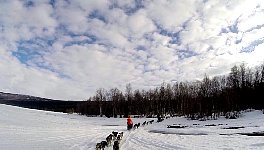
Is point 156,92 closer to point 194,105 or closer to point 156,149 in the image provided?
point 194,105

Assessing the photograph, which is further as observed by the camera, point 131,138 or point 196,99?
point 196,99

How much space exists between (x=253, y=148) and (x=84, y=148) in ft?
31.3

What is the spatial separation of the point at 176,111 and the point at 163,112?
14.1ft

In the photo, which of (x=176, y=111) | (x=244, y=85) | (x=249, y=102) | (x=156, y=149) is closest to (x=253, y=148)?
(x=156, y=149)

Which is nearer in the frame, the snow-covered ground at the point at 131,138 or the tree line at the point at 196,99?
the snow-covered ground at the point at 131,138

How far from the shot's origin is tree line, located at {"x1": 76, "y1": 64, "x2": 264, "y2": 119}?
76.1m

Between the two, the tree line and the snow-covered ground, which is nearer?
the snow-covered ground

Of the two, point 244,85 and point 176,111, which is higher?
point 244,85

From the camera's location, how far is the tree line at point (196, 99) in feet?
250

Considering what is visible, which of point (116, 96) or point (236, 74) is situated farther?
point (116, 96)

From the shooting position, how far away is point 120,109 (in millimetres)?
113438

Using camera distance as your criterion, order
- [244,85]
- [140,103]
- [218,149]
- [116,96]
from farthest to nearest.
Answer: [116,96], [140,103], [244,85], [218,149]

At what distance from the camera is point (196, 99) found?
87.1 m

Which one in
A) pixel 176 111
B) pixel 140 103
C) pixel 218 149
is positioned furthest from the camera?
pixel 140 103
